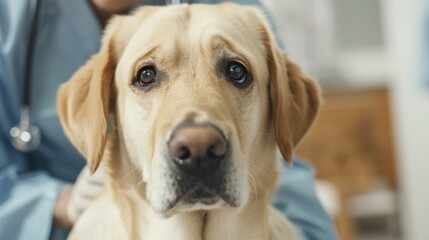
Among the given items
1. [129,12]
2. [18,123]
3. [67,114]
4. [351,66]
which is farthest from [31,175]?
[351,66]

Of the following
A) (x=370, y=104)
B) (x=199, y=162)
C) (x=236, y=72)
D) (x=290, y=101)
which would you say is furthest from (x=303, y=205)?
(x=370, y=104)

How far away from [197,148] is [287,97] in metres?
0.33

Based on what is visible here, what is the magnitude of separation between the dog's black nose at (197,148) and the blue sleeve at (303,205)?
0.49m

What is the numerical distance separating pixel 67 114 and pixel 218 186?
380 millimetres

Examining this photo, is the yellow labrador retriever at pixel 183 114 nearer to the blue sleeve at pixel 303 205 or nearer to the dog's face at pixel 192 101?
the dog's face at pixel 192 101

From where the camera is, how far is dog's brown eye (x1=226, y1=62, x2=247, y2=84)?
1018 mm

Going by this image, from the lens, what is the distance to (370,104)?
3.32 m

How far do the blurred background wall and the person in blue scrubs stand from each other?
5.95 ft

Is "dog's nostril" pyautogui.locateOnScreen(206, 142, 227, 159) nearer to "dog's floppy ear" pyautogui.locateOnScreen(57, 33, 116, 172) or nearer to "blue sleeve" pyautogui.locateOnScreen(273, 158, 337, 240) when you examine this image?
"dog's floppy ear" pyautogui.locateOnScreen(57, 33, 116, 172)

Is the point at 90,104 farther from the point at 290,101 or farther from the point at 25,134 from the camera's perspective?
the point at 290,101

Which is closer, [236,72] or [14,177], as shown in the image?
[236,72]

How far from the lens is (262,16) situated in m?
1.16

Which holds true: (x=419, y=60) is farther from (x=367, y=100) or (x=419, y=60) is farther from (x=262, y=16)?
(x=262, y=16)

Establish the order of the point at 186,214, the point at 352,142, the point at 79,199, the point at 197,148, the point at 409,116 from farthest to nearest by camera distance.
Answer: the point at 409,116 → the point at 352,142 → the point at 79,199 → the point at 186,214 → the point at 197,148
